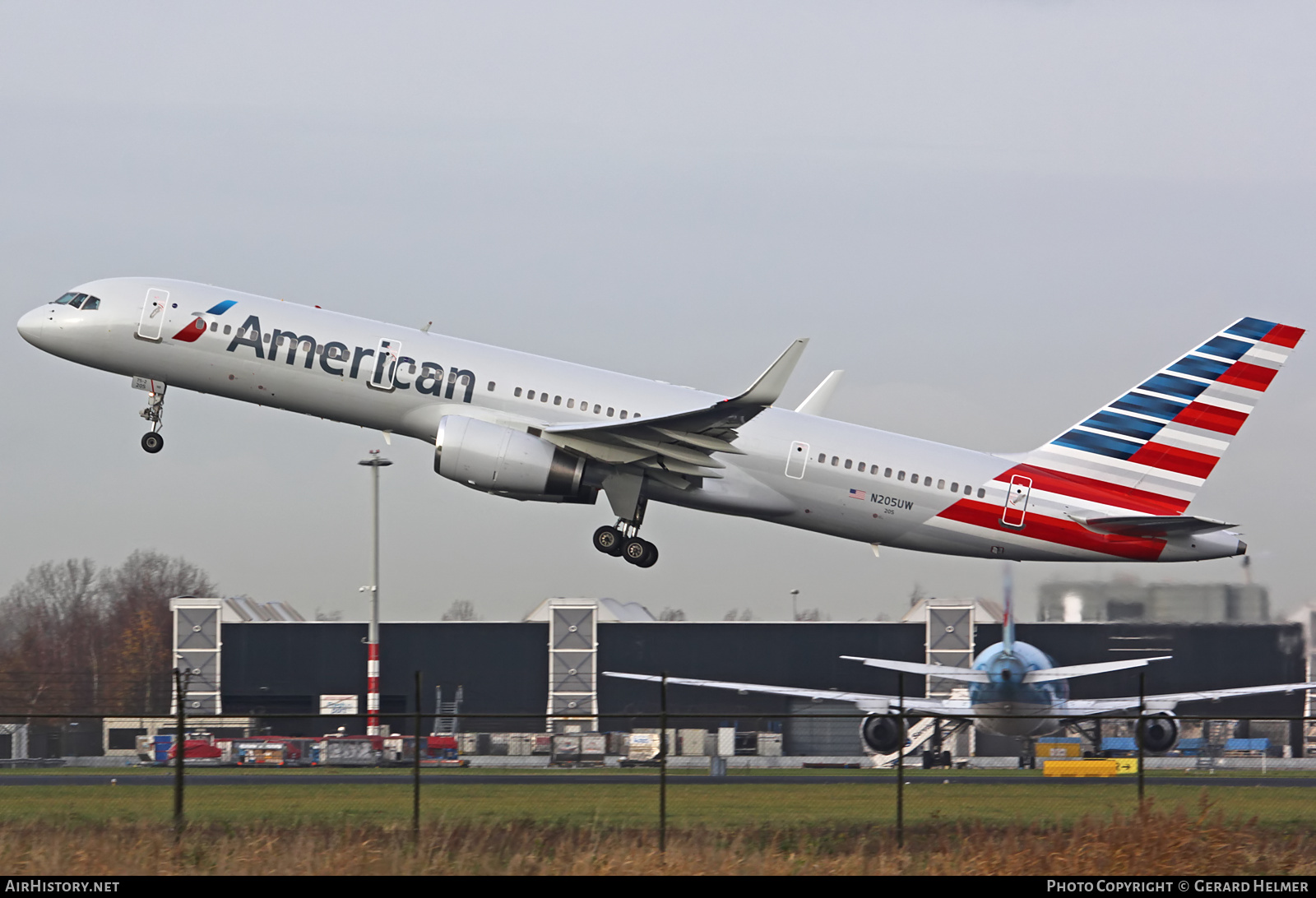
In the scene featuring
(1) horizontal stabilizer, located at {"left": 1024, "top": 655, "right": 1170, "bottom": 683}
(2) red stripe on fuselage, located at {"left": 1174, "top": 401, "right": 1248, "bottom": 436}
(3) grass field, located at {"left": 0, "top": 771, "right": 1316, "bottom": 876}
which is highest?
(2) red stripe on fuselage, located at {"left": 1174, "top": 401, "right": 1248, "bottom": 436}

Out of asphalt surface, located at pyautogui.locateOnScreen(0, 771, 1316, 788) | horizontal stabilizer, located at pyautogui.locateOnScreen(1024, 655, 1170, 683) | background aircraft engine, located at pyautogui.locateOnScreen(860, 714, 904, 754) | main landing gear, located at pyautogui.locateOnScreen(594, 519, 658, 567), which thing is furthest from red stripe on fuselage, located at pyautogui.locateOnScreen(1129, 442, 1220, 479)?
main landing gear, located at pyautogui.locateOnScreen(594, 519, 658, 567)

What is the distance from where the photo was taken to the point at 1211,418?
35812mm

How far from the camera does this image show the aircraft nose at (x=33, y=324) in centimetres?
3384

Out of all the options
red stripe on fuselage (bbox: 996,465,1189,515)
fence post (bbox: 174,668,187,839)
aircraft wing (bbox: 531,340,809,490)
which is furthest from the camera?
red stripe on fuselage (bbox: 996,465,1189,515)

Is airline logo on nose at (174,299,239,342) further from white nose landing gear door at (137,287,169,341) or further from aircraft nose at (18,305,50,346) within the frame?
aircraft nose at (18,305,50,346)

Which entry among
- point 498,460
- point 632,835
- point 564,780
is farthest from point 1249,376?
point 632,835

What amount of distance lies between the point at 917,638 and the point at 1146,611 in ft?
59.6

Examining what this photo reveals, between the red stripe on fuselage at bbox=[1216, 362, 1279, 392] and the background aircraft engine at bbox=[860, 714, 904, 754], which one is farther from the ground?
the red stripe on fuselage at bbox=[1216, 362, 1279, 392]

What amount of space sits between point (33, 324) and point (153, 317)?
11.6 ft

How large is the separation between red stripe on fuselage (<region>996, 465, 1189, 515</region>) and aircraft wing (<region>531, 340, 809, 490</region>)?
7.10 m

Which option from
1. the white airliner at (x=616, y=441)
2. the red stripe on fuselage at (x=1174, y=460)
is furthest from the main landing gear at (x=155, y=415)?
the red stripe on fuselage at (x=1174, y=460)

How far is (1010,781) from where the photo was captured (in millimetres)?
33531

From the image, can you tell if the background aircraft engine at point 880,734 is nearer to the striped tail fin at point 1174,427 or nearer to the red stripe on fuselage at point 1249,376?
the striped tail fin at point 1174,427

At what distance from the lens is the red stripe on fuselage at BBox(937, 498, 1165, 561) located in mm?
33469
